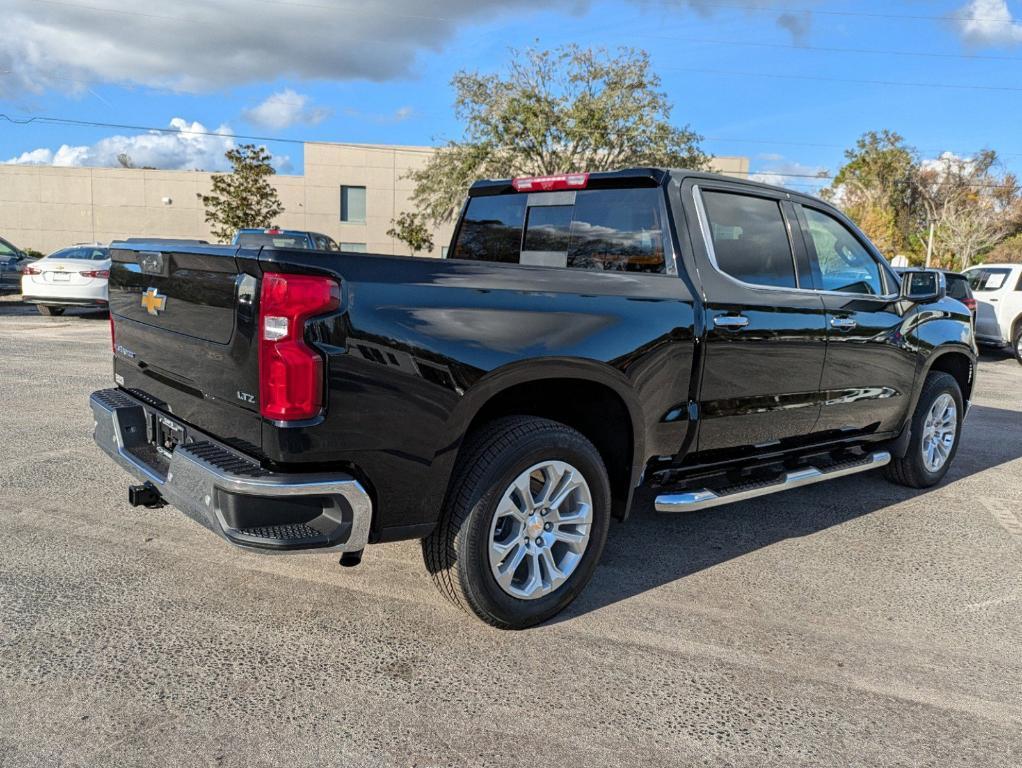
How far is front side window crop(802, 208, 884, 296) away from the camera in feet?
14.9

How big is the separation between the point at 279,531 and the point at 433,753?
2.85 feet

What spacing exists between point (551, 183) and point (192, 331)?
206 centimetres

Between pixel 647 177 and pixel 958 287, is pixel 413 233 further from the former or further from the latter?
pixel 647 177

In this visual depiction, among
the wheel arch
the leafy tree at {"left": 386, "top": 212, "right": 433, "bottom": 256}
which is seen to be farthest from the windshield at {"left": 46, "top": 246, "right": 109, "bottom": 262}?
the leafy tree at {"left": 386, "top": 212, "right": 433, "bottom": 256}

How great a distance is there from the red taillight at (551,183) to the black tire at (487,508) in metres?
1.45

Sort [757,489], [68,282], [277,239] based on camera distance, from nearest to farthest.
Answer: [757,489], [277,239], [68,282]

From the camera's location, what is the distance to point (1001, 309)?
48.6ft

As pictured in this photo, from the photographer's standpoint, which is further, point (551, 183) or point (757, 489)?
point (551, 183)

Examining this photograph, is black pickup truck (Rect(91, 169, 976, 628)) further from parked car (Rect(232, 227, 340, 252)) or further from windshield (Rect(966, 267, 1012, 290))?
windshield (Rect(966, 267, 1012, 290))

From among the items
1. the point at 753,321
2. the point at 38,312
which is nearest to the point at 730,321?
the point at 753,321

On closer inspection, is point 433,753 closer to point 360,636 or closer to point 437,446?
point 360,636

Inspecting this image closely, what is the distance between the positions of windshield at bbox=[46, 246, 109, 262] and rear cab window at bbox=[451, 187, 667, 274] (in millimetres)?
13210

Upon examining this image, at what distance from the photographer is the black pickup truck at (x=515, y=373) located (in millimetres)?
2627

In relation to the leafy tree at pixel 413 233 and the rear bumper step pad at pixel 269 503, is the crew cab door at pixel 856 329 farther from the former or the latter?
the leafy tree at pixel 413 233
